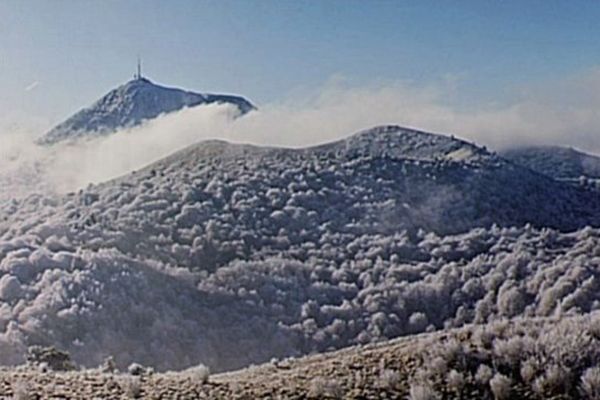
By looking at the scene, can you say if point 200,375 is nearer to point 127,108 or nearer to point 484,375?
point 484,375

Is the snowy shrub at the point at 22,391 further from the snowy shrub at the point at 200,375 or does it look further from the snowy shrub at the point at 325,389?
the snowy shrub at the point at 325,389

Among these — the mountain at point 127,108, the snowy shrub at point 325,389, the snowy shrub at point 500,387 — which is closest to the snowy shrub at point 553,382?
the snowy shrub at point 500,387

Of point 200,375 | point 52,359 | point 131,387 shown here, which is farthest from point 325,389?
point 52,359

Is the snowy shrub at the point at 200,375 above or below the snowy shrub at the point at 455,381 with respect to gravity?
below

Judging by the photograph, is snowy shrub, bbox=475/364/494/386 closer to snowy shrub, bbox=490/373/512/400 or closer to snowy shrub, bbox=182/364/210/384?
snowy shrub, bbox=490/373/512/400

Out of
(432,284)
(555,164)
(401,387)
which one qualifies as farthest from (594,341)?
(555,164)

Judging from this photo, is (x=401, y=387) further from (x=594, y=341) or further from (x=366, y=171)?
(x=366, y=171)

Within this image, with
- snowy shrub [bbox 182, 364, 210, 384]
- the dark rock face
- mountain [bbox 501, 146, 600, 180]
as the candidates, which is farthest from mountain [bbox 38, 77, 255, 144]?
snowy shrub [bbox 182, 364, 210, 384]
